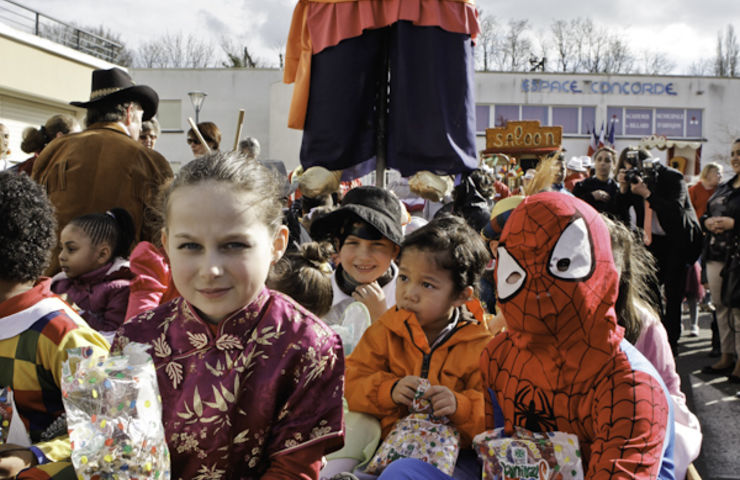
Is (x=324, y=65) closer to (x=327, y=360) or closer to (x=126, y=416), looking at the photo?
(x=327, y=360)

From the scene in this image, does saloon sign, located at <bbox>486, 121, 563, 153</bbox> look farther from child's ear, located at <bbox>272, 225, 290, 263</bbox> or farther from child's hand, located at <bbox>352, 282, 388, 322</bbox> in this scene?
child's ear, located at <bbox>272, 225, 290, 263</bbox>

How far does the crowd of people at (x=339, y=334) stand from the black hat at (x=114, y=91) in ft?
3.49

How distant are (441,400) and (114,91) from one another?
2.76 meters

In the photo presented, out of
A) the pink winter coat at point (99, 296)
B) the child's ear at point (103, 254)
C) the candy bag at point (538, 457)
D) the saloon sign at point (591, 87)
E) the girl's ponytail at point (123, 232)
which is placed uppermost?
the saloon sign at point (591, 87)

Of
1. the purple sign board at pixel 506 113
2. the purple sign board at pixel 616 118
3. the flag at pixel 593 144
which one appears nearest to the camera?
the flag at pixel 593 144

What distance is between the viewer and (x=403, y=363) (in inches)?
92.9

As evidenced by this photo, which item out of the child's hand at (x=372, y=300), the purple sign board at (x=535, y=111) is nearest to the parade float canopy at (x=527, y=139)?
the purple sign board at (x=535, y=111)

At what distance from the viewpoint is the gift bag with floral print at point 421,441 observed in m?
1.97

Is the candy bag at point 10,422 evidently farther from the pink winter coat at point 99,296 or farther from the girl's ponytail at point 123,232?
the girl's ponytail at point 123,232

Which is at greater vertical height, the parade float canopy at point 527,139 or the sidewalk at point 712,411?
the parade float canopy at point 527,139

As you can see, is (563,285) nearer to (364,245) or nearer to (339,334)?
(339,334)

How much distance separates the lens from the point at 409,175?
120 inches

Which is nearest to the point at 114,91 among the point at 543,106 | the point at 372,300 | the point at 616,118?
the point at 372,300

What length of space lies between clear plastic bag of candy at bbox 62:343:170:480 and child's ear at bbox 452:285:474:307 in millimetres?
1380
